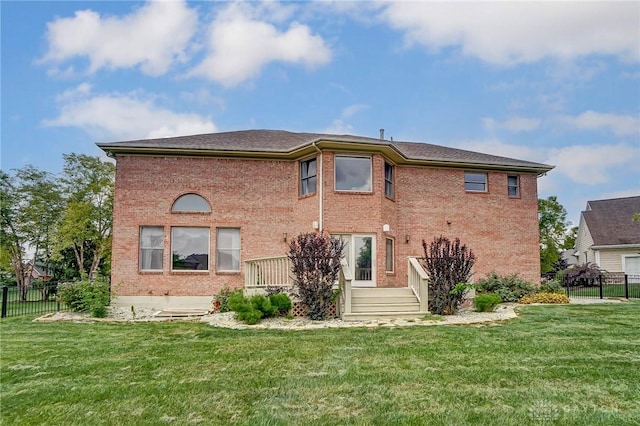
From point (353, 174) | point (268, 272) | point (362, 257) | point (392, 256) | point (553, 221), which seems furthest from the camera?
point (553, 221)

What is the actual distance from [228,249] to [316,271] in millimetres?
5210

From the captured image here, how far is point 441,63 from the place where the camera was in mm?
16844

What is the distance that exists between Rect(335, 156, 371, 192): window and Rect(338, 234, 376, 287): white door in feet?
5.50

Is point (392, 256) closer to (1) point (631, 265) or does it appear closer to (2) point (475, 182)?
(2) point (475, 182)

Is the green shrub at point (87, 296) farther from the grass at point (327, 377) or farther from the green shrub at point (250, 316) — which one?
the green shrub at point (250, 316)

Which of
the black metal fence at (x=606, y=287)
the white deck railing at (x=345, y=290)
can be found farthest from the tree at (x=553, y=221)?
the white deck railing at (x=345, y=290)

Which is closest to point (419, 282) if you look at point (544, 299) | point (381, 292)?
point (381, 292)

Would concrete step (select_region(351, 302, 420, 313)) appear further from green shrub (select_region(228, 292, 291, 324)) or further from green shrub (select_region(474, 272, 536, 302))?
green shrub (select_region(474, 272, 536, 302))

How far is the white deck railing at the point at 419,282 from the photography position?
11.9 meters

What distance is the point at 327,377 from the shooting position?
5.51 metres

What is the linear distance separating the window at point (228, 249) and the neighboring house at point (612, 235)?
78.3 feet

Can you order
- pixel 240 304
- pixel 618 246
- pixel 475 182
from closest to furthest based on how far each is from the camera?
pixel 240 304 → pixel 475 182 → pixel 618 246

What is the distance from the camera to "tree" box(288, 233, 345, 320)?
10.9 metres

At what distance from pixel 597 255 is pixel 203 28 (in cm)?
2717
